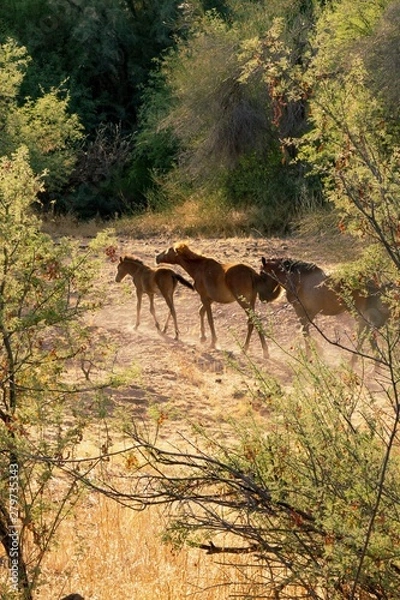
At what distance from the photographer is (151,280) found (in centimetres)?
1695

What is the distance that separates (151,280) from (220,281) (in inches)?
57.9

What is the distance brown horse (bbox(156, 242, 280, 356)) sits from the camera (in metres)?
15.2

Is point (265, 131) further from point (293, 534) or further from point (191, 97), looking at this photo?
point (293, 534)

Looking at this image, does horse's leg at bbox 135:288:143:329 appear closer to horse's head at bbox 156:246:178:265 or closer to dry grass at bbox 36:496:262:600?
horse's head at bbox 156:246:178:265

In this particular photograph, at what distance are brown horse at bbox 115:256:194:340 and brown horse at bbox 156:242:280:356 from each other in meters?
0.27

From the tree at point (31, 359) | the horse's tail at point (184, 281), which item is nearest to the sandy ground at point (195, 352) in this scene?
the horse's tail at point (184, 281)

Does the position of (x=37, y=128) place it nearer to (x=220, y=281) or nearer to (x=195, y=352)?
(x=220, y=281)

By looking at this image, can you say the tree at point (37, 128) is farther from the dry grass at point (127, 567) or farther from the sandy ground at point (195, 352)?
the dry grass at point (127, 567)

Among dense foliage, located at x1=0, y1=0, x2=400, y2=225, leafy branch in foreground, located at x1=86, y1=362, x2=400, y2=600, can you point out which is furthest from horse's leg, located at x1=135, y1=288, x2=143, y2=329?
leafy branch in foreground, located at x1=86, y1=362, x2=400, y2=600

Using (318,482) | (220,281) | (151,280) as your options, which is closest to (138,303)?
(151,280)

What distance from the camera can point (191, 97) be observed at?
93.6 feet

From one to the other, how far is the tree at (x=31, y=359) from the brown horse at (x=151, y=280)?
9513 millimetres

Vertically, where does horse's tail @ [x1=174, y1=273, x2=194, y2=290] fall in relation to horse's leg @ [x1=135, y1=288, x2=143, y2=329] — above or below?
above

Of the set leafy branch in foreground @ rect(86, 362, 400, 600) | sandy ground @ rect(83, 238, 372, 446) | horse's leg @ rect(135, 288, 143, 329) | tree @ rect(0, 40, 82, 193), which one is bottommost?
sandy ground @ rect(83, 238, 372, 446)
